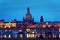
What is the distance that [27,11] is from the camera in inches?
5837

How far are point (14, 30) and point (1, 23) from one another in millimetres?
21102

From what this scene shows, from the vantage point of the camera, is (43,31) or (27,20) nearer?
(43,31)

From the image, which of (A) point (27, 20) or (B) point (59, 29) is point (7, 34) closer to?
(B) point (59, 29)

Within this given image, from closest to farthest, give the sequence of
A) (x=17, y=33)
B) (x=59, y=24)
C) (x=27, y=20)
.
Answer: (x=17, y=33) < (x=59, y=24) < (x=27, y=20)

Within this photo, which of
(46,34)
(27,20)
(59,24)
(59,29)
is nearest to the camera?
(46,34)

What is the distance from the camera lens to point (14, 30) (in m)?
108

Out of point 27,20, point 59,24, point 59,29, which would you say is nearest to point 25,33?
point 59,29

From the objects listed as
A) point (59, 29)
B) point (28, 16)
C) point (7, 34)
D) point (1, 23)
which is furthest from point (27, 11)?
point (7, 34)

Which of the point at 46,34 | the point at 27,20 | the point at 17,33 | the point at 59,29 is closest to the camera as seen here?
the point at 46,34

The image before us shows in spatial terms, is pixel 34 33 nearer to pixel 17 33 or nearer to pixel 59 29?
pixel 17 33

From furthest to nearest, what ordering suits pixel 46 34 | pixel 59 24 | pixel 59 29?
pixel 59 24 < pixel 59 29 < pixel 46 34

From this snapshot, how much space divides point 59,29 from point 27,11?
1541 inches

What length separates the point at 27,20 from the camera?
14138 centimetres

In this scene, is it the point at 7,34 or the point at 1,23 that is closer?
the point at 7,34
